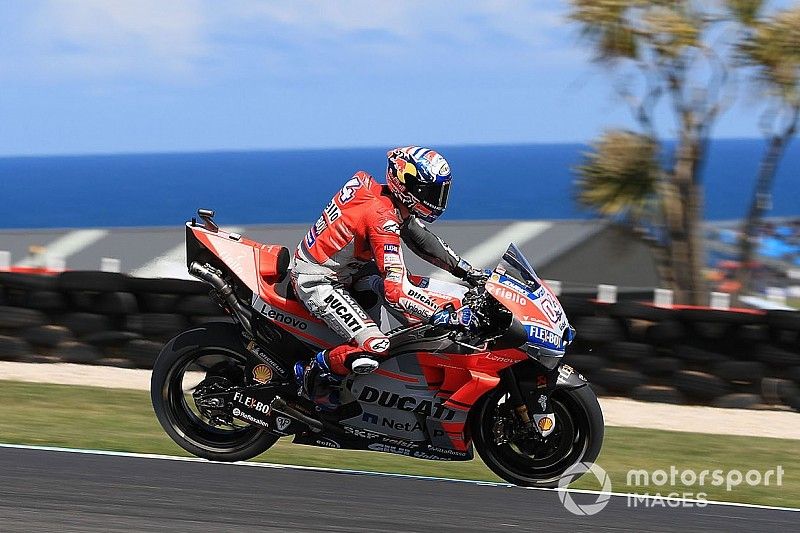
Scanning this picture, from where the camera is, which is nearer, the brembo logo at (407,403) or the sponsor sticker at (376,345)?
the sponsor sticker at (376,345)

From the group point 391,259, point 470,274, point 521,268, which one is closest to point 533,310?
point 521,268

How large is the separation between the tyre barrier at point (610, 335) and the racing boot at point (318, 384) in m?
4.03

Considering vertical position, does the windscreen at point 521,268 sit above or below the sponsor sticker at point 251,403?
above

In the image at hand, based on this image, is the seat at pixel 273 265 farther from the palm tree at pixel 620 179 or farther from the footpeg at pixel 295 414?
the palm tree at pixel 620 179

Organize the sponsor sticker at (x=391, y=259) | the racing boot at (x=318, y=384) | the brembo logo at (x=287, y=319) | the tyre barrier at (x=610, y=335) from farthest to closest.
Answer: the tyre barrier at (x=610, y=335), the brembo logo at (x=287, y=319), the racing boot at (x=318, y=384), the sponsor sticker at (x=391, y=259)

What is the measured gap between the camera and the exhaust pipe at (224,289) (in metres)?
6.56

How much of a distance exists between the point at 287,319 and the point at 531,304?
54.9 inches

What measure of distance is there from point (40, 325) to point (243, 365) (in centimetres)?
468

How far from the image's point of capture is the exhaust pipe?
656 centimetres

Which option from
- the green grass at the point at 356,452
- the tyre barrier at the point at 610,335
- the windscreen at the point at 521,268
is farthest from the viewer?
the tyre barrier at the point at 610,335

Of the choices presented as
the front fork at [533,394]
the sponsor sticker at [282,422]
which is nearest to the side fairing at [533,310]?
the front fork at [533,394]

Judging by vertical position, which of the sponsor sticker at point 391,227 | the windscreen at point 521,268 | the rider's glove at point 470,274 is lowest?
the rider's glove at point 470,274

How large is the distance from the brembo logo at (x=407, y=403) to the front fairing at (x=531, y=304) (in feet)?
2.03

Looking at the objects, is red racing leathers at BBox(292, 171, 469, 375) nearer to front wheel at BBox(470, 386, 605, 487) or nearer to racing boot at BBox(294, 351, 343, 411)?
racing boot at BBox(294, 351, 343, 411)
